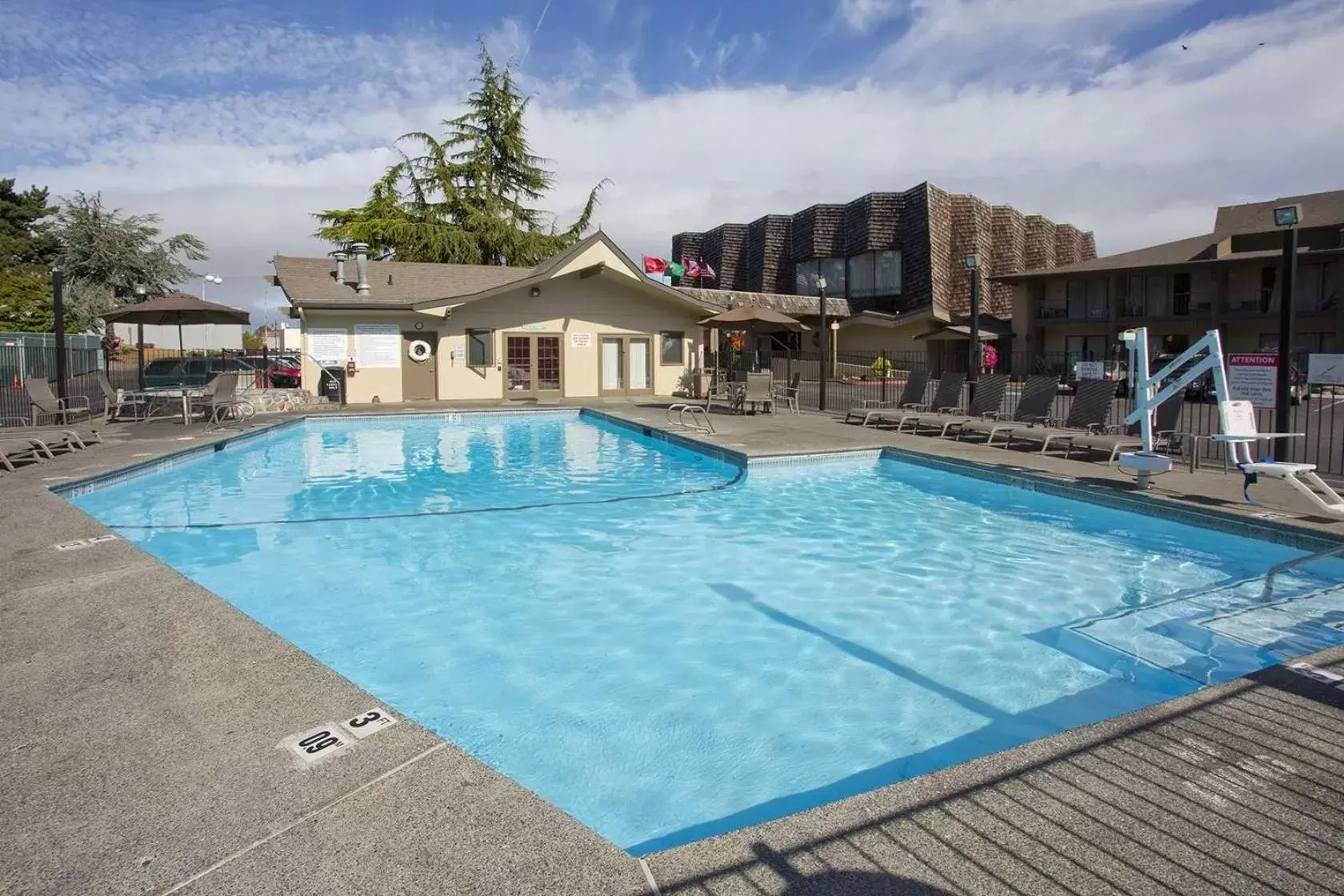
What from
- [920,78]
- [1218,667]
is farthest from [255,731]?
[920,78]

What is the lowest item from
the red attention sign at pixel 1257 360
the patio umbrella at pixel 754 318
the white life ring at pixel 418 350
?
the red attention sign at pixel 1257 360

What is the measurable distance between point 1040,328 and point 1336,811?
1465 inches

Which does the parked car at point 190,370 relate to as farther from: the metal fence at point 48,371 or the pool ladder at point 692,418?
the pool ladder at point 692,418

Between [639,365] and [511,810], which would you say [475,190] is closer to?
[639,365]

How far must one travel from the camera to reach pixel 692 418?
55.7 ft

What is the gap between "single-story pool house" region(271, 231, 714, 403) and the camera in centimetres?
2097

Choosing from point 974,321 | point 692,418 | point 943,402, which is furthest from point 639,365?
point 974,321

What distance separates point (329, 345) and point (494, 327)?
14.2ft

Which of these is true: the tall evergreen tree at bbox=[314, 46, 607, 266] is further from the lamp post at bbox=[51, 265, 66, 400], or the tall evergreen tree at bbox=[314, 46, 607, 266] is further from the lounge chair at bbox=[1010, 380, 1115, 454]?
the lounge chair at bbox=[1010, 380, 1115, 454]

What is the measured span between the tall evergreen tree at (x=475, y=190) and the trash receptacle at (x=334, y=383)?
14.3 meters

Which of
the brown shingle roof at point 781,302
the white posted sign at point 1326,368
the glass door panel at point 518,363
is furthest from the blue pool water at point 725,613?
the brown shingle roof at point 781,302

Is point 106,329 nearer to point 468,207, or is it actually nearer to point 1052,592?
point 468,207

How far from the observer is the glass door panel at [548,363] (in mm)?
23547

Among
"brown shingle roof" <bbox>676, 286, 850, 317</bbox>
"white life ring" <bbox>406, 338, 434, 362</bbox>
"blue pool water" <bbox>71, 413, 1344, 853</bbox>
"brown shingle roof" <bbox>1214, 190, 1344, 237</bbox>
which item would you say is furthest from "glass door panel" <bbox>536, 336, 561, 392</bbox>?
"brown shingle roof" <bbox>1214, 190, 1344, 237</bbox>
